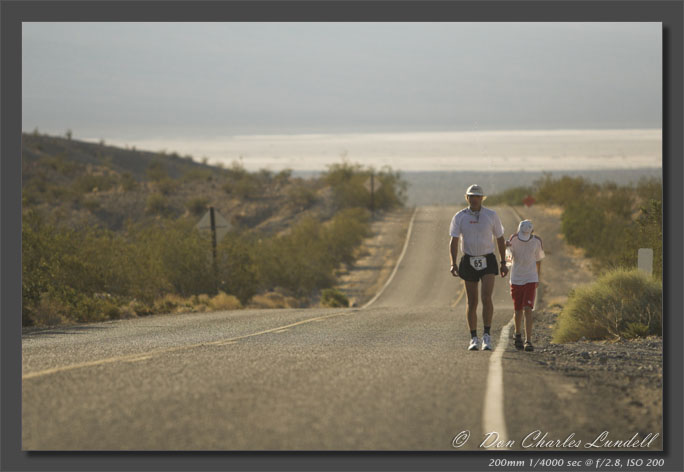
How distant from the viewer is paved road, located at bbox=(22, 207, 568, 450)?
538 cm

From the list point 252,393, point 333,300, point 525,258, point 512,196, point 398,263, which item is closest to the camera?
point 252,393

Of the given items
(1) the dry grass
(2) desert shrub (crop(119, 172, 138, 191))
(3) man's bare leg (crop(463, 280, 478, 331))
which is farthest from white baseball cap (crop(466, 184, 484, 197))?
(2) desert shrub (crop(119, 172, 138, 191))

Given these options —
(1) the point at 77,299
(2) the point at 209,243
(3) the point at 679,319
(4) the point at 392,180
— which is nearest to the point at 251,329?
(1) the point at 77,299

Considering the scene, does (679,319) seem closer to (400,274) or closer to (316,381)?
(316,381)

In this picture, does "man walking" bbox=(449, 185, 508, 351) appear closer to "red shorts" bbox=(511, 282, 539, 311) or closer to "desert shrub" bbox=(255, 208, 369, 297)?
"red shorts" bbox=(511, 282, 539, 311)

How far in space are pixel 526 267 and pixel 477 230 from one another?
116cm

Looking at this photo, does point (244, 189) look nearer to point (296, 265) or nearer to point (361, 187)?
point (361, 187)

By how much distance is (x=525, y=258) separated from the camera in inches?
432

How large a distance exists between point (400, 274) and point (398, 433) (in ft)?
150

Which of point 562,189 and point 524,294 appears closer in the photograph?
point 524,294

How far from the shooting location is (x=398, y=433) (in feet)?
17.8

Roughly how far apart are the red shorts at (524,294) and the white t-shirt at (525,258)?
7 cm

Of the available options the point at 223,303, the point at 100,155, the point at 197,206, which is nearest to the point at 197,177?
the point at 197,206

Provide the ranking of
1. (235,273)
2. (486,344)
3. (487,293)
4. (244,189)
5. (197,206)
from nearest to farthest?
(487,293) < (486,344) < (235,273) < (197,206) < (244,189)
